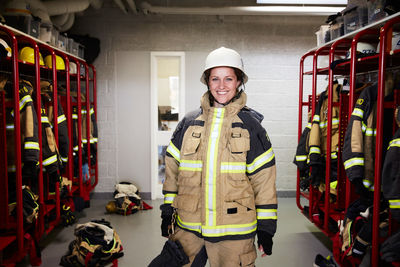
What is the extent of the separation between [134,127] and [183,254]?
11.2 feet

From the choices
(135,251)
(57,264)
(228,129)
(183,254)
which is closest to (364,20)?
(228,129)

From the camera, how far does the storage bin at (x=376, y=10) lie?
2385 mm

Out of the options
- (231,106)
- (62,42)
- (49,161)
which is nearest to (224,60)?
(231,106)

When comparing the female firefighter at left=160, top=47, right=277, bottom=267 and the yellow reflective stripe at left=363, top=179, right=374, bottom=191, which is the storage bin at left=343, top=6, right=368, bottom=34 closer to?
the yellow reflective stripe at left=363, top=179, right=374, bottom=191

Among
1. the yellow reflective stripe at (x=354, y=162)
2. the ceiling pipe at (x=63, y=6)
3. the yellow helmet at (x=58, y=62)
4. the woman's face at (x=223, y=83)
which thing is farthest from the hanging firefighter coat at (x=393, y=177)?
the ceiling pipe at (x=63, y=6)

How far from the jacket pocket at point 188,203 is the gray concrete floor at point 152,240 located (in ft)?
4.66

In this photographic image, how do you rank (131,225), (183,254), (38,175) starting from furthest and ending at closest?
(131,225), (38,175), (183,254)

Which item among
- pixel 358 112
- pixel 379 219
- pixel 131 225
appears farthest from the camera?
pixel 131 225

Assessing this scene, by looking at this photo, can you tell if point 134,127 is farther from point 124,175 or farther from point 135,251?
point 135,251

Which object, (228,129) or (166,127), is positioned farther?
(166,127)

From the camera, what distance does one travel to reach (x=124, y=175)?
4.93 meters

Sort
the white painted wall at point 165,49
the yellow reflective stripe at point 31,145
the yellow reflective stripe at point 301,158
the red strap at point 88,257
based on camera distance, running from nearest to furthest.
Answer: the yellow reflective stripe at point 31,145, the red strap at point 88,257, the yellow reflective stripe at point 301,158, the white painted wall at point 165,49

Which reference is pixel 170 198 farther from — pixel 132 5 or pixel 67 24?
pixel 67 24

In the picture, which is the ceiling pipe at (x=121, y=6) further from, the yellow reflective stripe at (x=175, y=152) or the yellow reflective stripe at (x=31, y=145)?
the yellow reflective stripe at (x=175, y=152)
